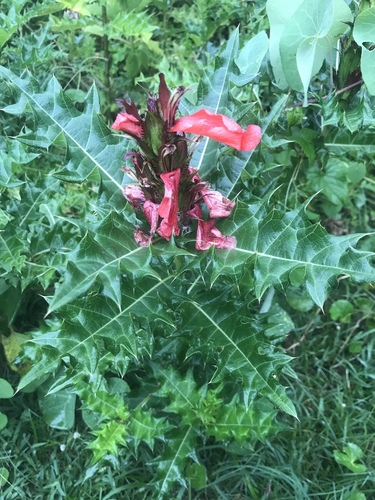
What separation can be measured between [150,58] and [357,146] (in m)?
1.01

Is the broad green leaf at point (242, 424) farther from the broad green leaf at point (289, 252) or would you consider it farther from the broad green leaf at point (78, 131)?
the broad green leaf at point (78, 131)

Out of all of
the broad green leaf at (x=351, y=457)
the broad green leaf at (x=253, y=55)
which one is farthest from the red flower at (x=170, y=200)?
the broad green leaf at (x=351, y=457)

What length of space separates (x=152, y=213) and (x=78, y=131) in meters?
0.30

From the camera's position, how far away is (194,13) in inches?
80.0

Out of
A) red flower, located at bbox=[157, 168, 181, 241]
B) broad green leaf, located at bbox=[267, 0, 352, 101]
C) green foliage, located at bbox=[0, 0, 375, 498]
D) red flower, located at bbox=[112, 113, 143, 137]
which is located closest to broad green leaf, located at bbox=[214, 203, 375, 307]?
green foliage, located at bbox=[0, 0, 375, 498]

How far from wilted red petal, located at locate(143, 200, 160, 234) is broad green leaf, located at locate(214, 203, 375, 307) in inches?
5.8

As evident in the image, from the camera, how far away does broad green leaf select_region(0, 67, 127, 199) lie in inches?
45.1

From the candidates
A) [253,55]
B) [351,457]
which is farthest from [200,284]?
[351,457]

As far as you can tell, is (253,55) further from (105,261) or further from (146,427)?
(146,427)

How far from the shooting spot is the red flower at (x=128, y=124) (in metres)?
0.91

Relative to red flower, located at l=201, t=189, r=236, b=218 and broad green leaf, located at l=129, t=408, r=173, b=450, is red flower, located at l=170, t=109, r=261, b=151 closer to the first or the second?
red flower, located at l=201, t=189, r=236, b=218

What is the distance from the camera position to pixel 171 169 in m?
0.99

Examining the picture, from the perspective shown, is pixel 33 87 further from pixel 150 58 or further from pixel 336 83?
pixel 150 58

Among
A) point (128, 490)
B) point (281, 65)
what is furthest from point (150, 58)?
point (128, 490)
